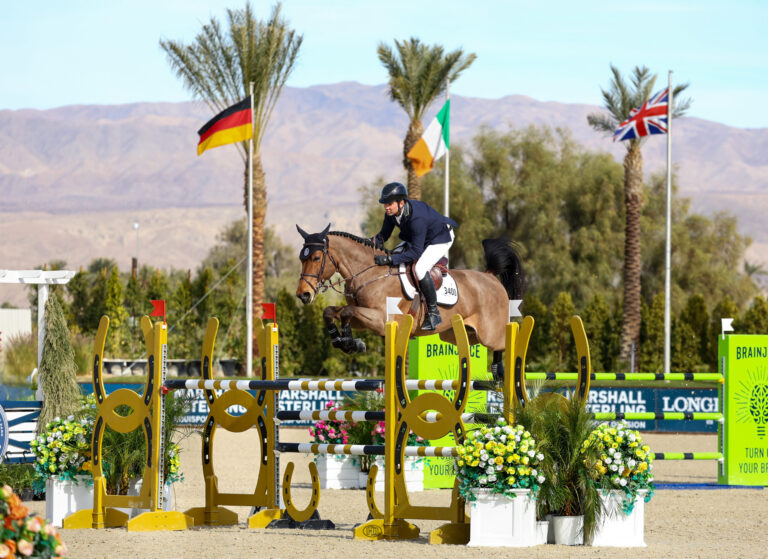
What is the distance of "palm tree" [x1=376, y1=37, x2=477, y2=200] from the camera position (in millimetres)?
27172

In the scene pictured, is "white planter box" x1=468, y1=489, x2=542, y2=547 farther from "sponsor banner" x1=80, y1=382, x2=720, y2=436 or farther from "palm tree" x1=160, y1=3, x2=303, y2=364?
"palm tree" x1=160, y1=3, x2=303, y2=364

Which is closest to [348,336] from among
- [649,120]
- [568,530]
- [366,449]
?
[366,449]

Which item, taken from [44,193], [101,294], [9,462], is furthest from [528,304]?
[44,193]

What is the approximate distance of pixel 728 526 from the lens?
7953 millimetres

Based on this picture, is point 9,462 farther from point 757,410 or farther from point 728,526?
point 757,410

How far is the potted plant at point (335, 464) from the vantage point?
1124 cm

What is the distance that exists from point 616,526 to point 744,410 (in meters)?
4.69

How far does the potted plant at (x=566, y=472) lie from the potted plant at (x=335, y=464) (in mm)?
4691

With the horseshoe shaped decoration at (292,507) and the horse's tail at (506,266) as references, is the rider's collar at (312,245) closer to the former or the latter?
the horseshoe shaped decoration at (292,507)

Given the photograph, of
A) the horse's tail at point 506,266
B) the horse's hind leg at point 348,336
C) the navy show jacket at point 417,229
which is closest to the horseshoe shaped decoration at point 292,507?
the horse's hind leg at point 348,336

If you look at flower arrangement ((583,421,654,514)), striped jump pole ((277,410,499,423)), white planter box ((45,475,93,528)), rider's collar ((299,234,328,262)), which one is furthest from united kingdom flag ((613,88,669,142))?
white planter box ((45,475,93,528))

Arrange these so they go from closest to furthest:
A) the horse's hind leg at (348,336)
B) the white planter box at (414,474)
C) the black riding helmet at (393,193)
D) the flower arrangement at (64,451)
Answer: the horse's hind leg at (348,336) → the flower arrangement at (64,451) → the black riding helmet at (393,193) → the white planter box at (414,474)

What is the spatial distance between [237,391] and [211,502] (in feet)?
2.53

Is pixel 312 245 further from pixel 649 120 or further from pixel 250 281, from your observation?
pixel 250 281
